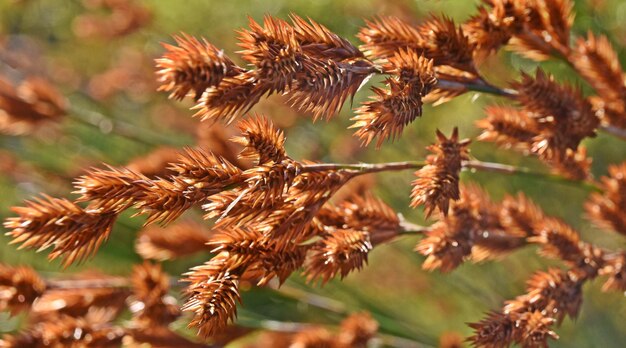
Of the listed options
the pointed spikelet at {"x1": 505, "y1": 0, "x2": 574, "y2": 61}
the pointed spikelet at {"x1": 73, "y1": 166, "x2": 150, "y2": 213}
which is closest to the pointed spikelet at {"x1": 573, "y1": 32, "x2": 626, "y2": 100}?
the pointed spikelet at {"x1": 505, "y1": 0, "x2": 574, "y2": 61}

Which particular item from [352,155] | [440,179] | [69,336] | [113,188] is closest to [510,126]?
[440,179]

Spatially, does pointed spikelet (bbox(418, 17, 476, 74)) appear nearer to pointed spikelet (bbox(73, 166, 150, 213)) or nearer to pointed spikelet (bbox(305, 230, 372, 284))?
pointed spikelet (bbox(305, 230, 372, 284))

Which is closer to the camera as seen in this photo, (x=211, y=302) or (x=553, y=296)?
(x=211, y=302)

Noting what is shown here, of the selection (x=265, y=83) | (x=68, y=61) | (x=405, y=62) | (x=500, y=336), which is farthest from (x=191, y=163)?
(x=68, y=61)

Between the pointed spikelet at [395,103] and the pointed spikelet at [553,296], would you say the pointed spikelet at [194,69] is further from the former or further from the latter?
the pointed spikelet at [553,296]

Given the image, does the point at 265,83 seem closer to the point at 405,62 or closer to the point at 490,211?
the point at 405,62

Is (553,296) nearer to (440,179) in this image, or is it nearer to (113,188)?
(440,179)

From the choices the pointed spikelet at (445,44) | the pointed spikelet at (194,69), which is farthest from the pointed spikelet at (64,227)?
the pointed spikelet at (445,44)
